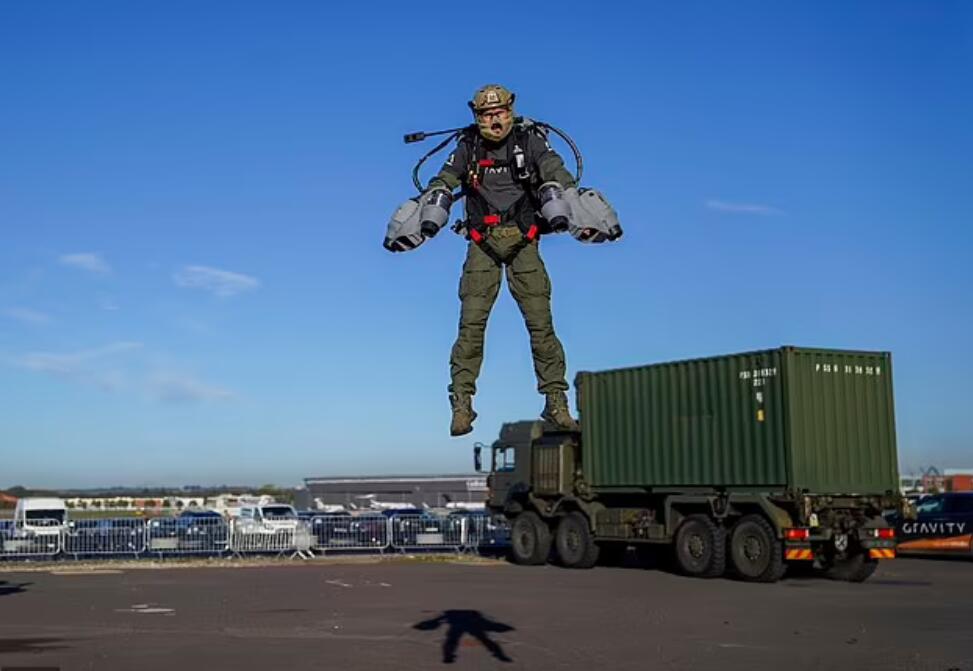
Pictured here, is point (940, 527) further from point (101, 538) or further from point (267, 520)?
point (101, 538)

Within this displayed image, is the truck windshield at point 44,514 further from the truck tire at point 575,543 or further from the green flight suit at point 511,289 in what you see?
the green flight suit at point 511,289

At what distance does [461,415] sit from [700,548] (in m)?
19.9

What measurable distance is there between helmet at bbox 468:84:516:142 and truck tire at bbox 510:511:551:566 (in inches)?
966

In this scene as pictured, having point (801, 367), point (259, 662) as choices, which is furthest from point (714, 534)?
point (259, 662)

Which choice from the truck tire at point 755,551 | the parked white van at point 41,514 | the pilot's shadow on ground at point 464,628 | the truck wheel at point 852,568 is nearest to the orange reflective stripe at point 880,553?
the truck wheel at point 852,568

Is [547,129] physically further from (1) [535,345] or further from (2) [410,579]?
(2) [410,579]

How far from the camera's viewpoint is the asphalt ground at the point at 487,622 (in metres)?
13.6

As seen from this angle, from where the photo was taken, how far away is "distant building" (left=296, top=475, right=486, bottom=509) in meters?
86.4

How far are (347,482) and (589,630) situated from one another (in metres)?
75.8

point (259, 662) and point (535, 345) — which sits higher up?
point (535, 345)

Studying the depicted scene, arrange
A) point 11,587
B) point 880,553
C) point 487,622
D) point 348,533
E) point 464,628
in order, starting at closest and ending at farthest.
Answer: point 464,628 < point 487,622 < point 880,553 < point 11,587 < point 348,533

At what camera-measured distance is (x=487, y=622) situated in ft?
56.6

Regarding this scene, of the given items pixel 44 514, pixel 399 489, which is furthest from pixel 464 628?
pixel 399 489

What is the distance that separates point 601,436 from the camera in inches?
1093
